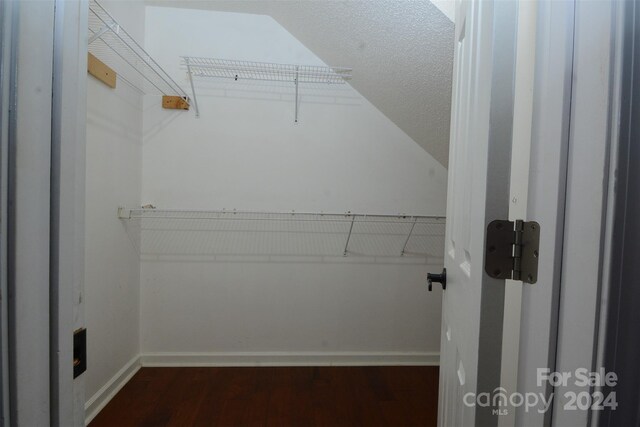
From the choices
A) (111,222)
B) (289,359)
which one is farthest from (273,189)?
(289,359)

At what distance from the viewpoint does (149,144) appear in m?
1.96

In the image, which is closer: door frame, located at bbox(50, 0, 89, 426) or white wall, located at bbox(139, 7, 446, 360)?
door frame, located at bbox(50, 0, 89, 426)

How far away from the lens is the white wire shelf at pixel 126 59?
1424 millimetres

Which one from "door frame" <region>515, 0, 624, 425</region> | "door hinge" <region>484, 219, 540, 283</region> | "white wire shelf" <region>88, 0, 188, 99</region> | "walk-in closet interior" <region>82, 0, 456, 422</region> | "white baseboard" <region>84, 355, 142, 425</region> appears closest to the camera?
"door frame" <region>515, 0, 624, 425</region>

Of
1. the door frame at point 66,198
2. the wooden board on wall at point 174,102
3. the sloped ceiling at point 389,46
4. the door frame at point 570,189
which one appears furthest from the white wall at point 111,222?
the door frame at point 570,189

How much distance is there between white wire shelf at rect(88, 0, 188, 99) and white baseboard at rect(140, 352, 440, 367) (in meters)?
1.90

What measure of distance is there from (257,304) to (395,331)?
3.57 ft

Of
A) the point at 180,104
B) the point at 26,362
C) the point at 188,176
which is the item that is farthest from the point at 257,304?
the point at 26,362

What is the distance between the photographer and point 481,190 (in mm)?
554

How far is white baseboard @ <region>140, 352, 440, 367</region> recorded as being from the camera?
201 cm

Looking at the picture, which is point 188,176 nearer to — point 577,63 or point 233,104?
point 233,104

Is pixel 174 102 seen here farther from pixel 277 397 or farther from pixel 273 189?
pixel 277 397

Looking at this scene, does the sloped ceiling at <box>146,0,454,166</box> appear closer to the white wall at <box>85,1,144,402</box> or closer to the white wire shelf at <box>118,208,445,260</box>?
the white wire shelf at <box>118,208,445,260</box>

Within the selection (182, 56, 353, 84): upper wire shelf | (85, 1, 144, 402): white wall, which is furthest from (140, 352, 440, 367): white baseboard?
(182, 56, 353, 84): upper wire shelf
